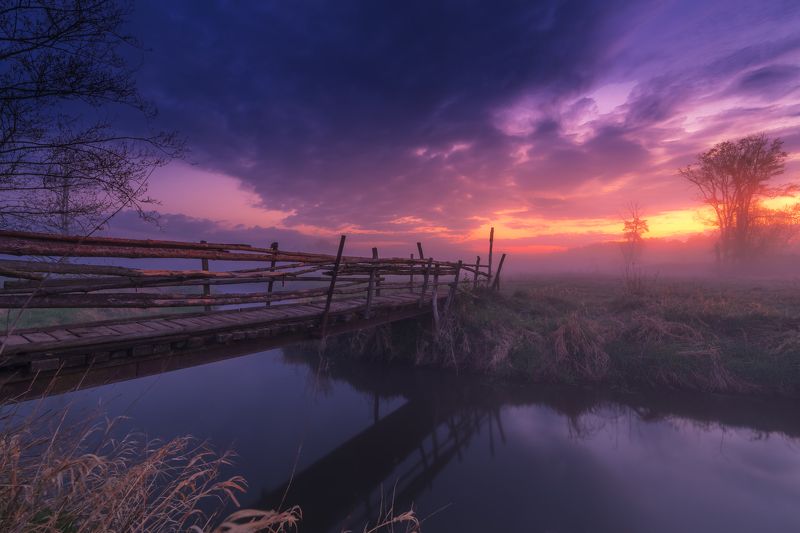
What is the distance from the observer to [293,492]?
208 inches

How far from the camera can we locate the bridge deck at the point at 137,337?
11.0 feet

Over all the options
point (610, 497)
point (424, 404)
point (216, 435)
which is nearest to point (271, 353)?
point (216, 435)

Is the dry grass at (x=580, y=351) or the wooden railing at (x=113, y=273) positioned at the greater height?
the wooden railing at (x=113, y=273)

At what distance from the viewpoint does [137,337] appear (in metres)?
3.93

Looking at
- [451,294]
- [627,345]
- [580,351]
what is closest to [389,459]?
[451,294]

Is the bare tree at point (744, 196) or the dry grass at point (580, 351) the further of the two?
the bare tree at point (744, 196)

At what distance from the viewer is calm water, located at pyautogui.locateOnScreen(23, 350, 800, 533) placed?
4988 millimetres

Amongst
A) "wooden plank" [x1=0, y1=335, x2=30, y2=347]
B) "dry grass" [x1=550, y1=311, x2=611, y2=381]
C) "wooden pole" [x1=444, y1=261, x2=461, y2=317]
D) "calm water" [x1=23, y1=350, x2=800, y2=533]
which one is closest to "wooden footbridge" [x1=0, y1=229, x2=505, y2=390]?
"wooden plank" [x1=0, y1=335, x2=30, y2=347]

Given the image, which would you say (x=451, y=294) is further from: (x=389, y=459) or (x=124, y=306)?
(x=124, y=306)

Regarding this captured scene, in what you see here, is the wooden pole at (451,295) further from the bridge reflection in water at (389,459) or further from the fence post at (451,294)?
the bridge reflection in water at (389,459)

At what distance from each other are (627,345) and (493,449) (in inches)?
225

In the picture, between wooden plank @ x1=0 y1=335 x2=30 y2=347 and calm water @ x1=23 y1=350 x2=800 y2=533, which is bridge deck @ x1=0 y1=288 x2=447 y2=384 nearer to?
wooden plank @ x1=0 y1=335 x2=30 y2=347

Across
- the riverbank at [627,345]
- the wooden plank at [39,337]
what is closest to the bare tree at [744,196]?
the riverbank at [627,345]

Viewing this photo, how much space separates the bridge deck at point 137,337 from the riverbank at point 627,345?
15.9 ft
